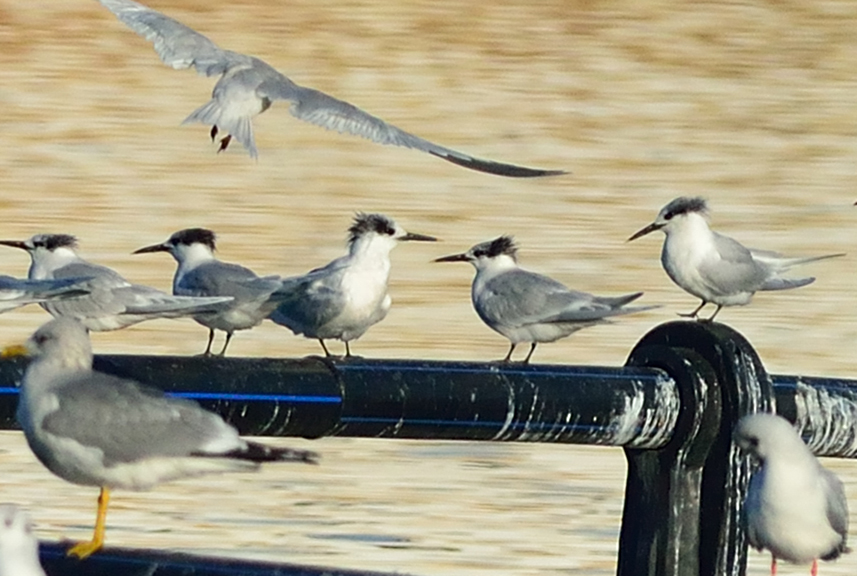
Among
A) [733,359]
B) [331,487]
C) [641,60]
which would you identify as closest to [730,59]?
[641,60]

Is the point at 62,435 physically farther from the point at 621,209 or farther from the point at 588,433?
the point at 621,209

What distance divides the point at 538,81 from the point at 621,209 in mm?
689

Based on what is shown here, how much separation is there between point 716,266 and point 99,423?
2388 mm

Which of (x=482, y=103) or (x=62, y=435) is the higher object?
(x=482, y=103)

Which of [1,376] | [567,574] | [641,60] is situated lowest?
[567,574]

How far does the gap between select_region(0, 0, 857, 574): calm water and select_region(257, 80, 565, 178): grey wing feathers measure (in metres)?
0.94

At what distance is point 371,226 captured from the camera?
5539 mm

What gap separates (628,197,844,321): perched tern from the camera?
17.2 feet

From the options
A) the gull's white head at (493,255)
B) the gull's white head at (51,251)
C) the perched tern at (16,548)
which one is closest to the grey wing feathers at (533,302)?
the gull's white head at (493,255)

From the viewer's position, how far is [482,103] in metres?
7.34

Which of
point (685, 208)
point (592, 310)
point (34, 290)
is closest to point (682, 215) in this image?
point (685, 208)

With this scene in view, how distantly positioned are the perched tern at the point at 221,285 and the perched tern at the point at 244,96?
269 millimetres

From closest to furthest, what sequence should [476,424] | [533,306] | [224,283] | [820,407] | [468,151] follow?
[476,424] → [820,407] → [224,283] → [533,306] → [468,151]

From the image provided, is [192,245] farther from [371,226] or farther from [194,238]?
[371,226]
